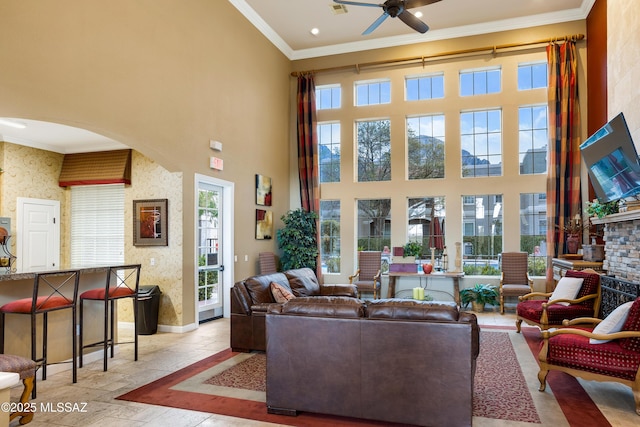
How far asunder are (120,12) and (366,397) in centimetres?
517

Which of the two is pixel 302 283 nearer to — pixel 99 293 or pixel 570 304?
pixel 99 293

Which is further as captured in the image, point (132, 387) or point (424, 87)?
point (424, 87)

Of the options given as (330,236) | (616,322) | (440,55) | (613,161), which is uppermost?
(440,55)

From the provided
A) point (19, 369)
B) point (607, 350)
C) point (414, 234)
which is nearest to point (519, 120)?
point (414, 234)

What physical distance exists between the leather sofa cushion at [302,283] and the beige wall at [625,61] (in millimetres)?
4517

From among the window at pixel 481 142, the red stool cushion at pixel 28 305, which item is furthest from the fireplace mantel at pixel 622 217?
the red stool cushion at pixel 28 305

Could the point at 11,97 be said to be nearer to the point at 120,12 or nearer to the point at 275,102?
the point at 120,12

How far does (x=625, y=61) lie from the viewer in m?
5.45

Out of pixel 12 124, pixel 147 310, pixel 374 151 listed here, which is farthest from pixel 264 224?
pixel 12 124

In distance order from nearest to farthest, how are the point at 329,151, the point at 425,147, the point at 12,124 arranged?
the point at 12,124, the point at 425,147, the point at 329,151

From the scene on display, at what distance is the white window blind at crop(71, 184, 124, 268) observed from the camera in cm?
740

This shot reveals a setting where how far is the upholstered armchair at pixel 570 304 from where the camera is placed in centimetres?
546

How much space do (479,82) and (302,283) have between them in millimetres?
5849

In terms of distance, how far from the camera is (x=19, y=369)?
313 centimetres
